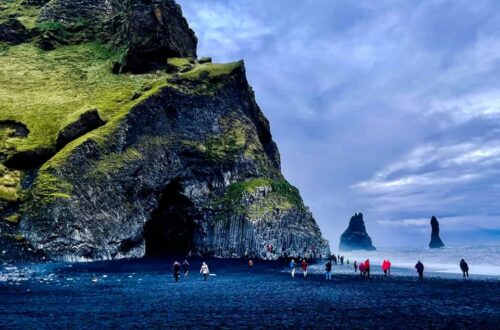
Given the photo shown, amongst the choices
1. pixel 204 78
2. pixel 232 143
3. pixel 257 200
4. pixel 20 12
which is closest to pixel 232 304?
pixel 257 200

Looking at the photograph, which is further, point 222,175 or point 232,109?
point 232,109

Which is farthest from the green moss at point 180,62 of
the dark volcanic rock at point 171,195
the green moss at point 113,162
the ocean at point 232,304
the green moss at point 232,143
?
the ocean at point 232,304

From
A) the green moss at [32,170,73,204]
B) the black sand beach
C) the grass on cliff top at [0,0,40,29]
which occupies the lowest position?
the black sand beach

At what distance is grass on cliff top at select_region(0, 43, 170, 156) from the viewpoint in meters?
109

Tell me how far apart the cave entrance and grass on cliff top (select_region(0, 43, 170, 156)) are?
80.4 feet

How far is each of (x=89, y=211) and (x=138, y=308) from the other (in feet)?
192

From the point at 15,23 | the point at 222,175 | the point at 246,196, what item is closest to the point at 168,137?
the point at 222,175

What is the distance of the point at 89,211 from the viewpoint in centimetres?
8488

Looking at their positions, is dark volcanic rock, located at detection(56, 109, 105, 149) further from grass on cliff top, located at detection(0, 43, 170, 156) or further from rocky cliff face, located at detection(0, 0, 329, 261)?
grass on cliff top, located at detection(0, 43, 170, 156)

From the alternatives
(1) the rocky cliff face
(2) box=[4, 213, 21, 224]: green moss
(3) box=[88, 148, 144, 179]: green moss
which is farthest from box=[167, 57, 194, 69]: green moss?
(2) box=[4, 213, 21, 224]: green moss

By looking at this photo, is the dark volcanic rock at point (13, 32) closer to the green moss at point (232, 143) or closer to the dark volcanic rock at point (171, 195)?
the dark volcanic rock at point (171, 195)

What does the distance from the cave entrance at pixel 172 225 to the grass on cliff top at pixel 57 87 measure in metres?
24.5

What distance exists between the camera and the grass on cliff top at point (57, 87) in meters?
109

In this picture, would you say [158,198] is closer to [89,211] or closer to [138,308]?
[89,211]
